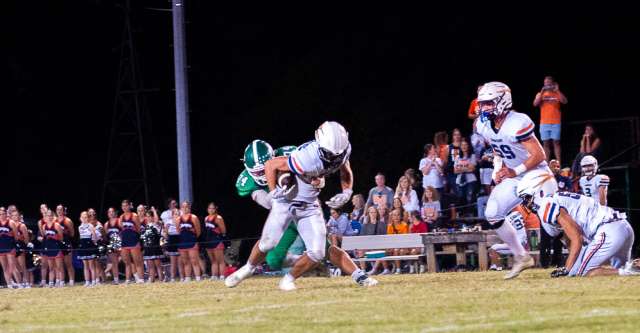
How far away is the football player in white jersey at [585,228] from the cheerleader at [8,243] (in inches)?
486

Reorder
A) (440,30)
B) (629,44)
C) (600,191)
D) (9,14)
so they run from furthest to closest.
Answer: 1. (9,14)
2. (440,30)
3. (629,44)
4. (600,191)

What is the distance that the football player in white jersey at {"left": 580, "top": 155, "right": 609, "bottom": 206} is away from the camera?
1557cm

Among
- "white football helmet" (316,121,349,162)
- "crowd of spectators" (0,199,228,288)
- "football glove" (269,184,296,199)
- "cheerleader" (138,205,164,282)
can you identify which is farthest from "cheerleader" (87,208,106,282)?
"white football helmet" (316,121,349,162)

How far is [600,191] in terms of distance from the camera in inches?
631

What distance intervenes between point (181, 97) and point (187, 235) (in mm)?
2700

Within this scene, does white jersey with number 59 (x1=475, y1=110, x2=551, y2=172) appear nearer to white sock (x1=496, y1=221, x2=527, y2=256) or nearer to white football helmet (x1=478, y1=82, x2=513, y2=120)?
white football helmet (x1=478, y1=82, x2=513, y2=120)

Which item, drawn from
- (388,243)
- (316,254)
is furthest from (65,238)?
(316,254)

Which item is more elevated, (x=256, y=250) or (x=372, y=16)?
(x=372, y=16)

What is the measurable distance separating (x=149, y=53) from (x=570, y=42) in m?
10.5

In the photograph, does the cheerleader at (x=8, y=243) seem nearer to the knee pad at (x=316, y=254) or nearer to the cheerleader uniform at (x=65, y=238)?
the cheerleader uniform at (x=65, y=238)

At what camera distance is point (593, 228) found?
1309cm

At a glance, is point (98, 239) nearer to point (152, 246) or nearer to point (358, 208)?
point (152, 246)

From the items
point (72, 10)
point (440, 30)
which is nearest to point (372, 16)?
point (440, 30)

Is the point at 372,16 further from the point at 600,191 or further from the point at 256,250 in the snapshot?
the point at 256,250
